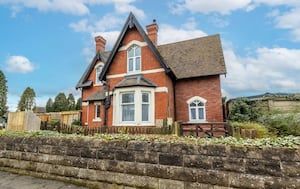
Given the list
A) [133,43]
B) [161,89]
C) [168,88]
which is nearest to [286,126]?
[168,88]

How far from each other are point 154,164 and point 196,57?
546 inches

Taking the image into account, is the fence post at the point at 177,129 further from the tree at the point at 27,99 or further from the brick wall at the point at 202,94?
the tree at the point at 27,99

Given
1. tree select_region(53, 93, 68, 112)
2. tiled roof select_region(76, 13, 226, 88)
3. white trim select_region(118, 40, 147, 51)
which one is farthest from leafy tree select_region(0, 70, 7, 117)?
white trim select_region(118, 40, 147, 51)

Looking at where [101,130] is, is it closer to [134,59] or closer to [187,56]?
[134,59]

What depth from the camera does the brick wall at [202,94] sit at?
553 inches

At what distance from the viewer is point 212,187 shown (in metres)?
3.05

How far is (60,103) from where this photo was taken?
55938mm

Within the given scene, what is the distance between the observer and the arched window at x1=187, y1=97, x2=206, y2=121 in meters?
14.4

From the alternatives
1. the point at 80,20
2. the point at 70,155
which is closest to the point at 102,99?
the point at 80,20

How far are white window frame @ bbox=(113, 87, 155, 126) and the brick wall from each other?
308 cm

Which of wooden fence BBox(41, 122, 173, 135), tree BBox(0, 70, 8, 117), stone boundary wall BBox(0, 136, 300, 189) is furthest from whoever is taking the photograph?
tree BBox(0, 70, 8, 117)

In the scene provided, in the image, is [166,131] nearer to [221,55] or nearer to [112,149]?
[112,149]

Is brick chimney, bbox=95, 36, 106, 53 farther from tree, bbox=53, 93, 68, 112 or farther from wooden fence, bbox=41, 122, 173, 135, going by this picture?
tree, bbox=53, 93, 68, 112

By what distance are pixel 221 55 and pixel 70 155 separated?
1396 centimetres
